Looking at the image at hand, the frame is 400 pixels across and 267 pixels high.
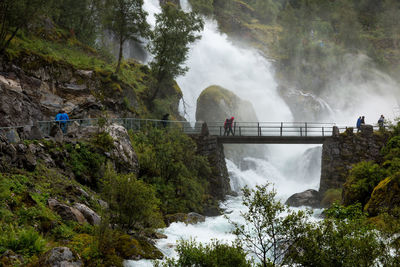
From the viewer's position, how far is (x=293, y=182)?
133 feet

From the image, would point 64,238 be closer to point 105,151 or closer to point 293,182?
point 105,151

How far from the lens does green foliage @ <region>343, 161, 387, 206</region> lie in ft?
54.9

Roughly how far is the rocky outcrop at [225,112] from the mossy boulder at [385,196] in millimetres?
25579

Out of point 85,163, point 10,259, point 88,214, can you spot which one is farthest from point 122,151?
point 10,259

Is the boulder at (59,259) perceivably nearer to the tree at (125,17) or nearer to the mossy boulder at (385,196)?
the mossy boulder at (385,196)

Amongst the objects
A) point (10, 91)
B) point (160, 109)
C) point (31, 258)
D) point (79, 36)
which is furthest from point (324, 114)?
point (31, 258)

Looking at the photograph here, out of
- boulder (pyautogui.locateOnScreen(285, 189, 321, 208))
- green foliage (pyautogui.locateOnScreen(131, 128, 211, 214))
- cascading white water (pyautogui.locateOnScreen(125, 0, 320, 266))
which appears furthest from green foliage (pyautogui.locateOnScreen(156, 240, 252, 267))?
boulder (pyautogui.locateOnScreen(285, 189, 321, 208))

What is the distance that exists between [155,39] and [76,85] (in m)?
9.24

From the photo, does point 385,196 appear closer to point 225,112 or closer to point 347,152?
point 347,152

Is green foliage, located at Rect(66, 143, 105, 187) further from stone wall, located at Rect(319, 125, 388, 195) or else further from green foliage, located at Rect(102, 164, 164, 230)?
stone wall, located at Rect(319, 125, 388, 195)

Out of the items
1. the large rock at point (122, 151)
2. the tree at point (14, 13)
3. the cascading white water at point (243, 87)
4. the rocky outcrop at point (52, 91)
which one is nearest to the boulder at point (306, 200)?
the cascading white water at point (243, 87)

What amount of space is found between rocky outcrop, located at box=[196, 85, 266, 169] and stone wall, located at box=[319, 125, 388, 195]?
13704 mm

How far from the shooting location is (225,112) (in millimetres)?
43062

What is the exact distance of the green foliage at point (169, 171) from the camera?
67.4ft
